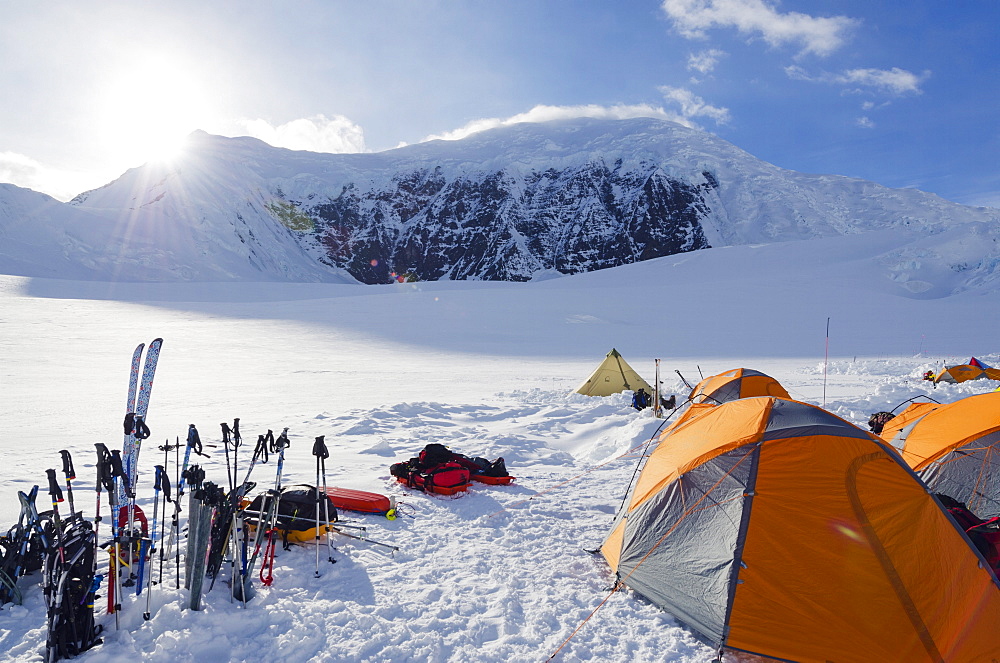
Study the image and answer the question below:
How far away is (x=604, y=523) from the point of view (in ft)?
19.9

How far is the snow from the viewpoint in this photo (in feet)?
12.6

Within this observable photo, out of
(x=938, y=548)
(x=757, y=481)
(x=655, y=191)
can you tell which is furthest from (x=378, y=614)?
(x=655, y=191)

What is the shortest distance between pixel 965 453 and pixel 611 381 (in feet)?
28.8

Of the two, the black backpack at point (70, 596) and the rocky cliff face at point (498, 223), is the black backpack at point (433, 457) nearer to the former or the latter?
the black backpack at point (70, 596)

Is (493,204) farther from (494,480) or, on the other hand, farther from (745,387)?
(494,480)

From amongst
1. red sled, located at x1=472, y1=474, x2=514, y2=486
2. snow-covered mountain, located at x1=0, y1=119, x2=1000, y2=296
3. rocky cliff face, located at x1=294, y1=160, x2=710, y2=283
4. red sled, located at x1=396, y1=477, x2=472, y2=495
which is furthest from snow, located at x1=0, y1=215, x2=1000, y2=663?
rocky cliff face, located at x1=294, y1=160, x2=710, y2=283

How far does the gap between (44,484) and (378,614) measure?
5.13m

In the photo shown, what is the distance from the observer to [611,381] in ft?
46.7

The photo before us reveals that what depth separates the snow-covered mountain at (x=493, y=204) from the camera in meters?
96.1

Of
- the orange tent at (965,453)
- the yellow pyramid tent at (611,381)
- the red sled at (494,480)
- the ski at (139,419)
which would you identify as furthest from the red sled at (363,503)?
the yellow pyramid tent at (611,381)

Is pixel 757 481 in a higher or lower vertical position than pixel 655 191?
lower

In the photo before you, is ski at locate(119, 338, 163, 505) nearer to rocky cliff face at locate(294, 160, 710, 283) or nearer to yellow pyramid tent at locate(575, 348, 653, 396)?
yellow pyramid tent at locate(575, 348, 653, 396)

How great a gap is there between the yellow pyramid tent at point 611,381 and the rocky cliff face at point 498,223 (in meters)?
123

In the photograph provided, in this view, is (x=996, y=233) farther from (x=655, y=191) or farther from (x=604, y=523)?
(x=655, y=191)
